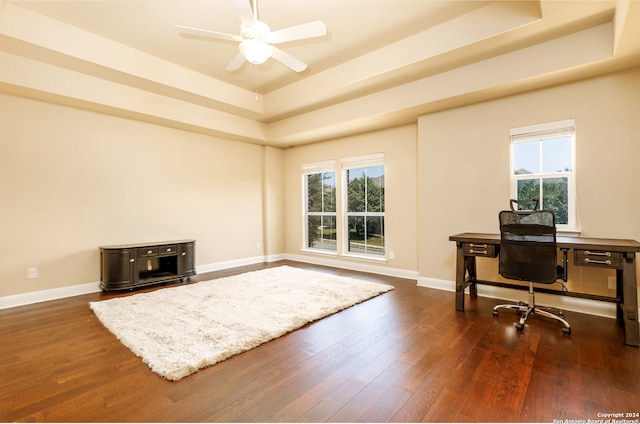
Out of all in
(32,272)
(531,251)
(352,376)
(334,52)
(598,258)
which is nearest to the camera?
(352,376)

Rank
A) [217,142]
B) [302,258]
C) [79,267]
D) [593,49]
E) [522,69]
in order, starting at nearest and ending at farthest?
[593,49] < [522,69] < [79,267] < [217,142] < [302,258]

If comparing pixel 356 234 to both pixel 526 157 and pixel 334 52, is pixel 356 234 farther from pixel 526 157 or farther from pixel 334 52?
pixel 334 52

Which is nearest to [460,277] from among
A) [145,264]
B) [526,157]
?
[526,157]

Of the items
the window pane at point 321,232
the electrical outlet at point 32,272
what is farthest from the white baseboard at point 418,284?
the window pane at point 321,232

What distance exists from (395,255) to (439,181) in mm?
1491

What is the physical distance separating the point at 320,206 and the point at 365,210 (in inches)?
44.7

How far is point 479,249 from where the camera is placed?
3.17 m

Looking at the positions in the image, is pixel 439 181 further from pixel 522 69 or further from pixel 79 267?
pixel 79 267

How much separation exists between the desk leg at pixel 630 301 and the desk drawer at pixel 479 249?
3.19ft

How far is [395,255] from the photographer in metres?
4.96

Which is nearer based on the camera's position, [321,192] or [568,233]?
[568,233]

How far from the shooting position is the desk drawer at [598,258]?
2.50 metres

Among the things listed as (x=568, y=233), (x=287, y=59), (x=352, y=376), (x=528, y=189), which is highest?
(x=287, y=59)

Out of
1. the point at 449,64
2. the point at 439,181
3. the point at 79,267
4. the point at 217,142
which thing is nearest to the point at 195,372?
the point at 79,267
